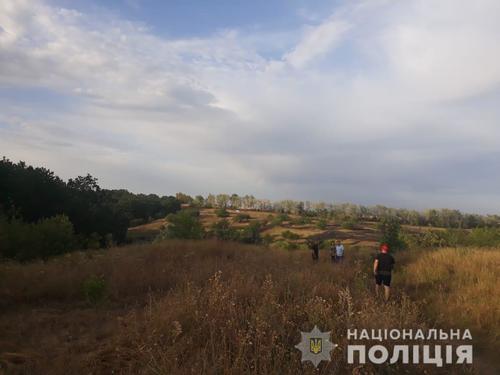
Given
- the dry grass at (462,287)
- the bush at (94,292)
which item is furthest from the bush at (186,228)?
the bush at (94,292)

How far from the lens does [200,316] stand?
4.69 metres

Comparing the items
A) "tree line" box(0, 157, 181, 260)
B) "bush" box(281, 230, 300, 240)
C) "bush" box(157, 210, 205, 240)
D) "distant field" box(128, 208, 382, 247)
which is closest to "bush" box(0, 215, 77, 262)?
"tree line" box(0, 157, 181, 260)

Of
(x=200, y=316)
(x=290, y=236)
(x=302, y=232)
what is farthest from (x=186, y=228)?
(x=302, y=232)

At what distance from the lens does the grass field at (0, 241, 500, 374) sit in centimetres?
387

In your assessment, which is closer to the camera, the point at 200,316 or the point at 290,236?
the point at 200,316

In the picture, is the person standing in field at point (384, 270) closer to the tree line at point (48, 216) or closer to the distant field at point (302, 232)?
the tree line at point (48, 216)

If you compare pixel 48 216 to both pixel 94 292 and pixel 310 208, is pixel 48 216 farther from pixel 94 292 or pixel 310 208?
pixel 310 208

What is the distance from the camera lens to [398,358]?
4273 millimetres

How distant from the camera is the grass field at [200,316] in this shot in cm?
387

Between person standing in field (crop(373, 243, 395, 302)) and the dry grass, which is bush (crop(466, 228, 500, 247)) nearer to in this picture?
the dry grass

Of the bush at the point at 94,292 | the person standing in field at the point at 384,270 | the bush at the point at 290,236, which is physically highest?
the person standing in field at the point at 384,270

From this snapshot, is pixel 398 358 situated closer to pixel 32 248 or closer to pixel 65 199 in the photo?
pixel 32 248

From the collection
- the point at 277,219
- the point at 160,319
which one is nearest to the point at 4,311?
the point at 160,319

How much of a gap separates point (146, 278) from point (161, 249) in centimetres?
435
